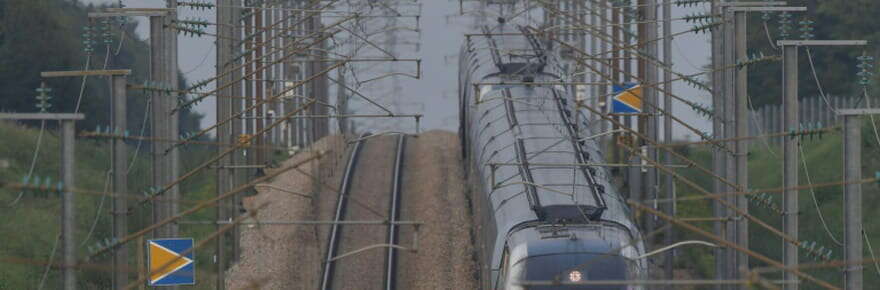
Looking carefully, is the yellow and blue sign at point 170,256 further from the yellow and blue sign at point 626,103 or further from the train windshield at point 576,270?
the yellow and blue sign at point 626,103

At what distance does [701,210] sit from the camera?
43594mm

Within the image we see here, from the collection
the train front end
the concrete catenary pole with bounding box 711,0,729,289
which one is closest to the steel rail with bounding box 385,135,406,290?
the train front end

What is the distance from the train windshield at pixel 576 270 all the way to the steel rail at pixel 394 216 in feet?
15.0

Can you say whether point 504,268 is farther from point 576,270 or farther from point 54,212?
point 54,212

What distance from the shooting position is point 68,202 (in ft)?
62.1

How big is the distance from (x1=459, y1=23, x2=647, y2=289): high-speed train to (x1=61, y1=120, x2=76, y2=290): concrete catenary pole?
16.7 ft

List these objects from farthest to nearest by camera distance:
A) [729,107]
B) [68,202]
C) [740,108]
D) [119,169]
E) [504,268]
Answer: [729,107], [740,108], [504,268], [119,169], [68,202]

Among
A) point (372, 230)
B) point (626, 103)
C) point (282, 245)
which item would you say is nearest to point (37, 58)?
point (372, 230)

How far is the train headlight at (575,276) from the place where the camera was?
833 inches

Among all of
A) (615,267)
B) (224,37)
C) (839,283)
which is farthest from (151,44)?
(839,283)

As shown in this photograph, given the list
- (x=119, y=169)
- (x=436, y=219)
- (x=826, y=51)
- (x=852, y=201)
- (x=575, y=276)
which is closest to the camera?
(x=852, y=201)

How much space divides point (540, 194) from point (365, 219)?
58.9 ft

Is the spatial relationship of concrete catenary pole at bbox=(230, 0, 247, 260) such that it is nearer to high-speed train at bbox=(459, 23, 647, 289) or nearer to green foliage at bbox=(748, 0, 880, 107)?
high-speed train at bbox=(459, 23, 647, 289)

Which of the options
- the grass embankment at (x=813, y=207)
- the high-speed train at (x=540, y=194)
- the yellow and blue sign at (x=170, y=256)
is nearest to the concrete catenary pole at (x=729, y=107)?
the high-speed train at (x=540, y=194)
